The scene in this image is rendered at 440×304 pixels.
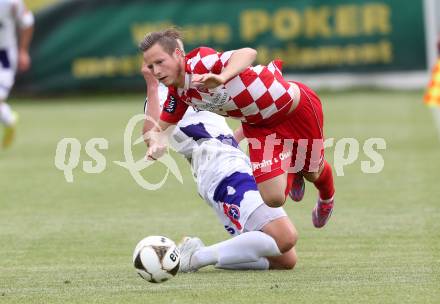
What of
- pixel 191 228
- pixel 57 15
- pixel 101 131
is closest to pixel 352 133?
pixel 101 131

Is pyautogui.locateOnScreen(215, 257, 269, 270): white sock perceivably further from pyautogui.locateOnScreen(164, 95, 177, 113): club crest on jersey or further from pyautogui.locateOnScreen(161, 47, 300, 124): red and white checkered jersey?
pyautogui.locateOnScreen(164, 95, 177, 113): club crest on jersey

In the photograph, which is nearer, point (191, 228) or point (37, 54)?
point (191, 228)

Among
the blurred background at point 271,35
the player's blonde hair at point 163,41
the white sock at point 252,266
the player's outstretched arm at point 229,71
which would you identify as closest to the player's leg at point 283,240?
the white sock at point 252,266

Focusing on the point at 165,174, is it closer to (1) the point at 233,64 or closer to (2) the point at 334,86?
(1) the point at 233,64

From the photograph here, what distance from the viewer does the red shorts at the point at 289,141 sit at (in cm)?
678

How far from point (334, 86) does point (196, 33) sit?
308cm

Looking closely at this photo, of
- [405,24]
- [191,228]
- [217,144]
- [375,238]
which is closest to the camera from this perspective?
[217,144]

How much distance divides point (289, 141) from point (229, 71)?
94 centimetres

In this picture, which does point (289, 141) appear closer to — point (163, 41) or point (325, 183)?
point (325, 183)

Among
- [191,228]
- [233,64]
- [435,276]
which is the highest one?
[233,64]

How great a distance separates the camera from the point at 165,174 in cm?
1189

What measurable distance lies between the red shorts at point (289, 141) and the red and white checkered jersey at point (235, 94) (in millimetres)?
103

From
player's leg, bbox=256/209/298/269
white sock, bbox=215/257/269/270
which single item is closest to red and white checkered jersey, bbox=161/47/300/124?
player's leg, bbox=256/209/298/269

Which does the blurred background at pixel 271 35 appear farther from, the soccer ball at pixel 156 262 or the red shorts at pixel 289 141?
the soccer ball at pixel 156 262
